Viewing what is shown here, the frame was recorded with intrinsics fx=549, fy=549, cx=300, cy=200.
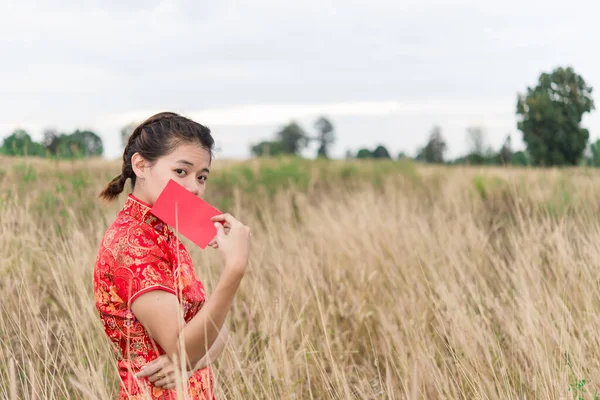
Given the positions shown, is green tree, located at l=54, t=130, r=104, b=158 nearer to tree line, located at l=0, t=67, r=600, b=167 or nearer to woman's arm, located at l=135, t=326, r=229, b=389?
tree line, located at l=0, t=67, r=600, b=167

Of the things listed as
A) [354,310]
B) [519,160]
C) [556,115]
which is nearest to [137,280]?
[354,310]

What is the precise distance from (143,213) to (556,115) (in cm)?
1947

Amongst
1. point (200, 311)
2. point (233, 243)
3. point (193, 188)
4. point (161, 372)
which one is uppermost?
point (193, 188)

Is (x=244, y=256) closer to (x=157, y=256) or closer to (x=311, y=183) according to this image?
(x=157, y=256)

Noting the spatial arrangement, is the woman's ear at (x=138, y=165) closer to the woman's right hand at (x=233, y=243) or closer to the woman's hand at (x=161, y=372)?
the woman's right hand at (x=233, y=243)

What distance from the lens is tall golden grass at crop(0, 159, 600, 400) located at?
73.1 inches

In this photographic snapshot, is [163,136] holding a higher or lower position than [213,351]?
higher

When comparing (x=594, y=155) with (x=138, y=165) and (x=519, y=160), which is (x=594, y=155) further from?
(x=519, y=160)

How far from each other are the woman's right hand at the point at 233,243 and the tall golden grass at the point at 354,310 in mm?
371

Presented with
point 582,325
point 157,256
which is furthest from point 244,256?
point 582,325

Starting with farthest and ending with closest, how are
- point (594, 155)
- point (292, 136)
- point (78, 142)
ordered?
point (292, 136) → point (594, 155) → point (78, 142)

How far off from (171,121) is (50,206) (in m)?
3.37

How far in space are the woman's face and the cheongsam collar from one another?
2cm

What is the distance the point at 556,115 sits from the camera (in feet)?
60.3
